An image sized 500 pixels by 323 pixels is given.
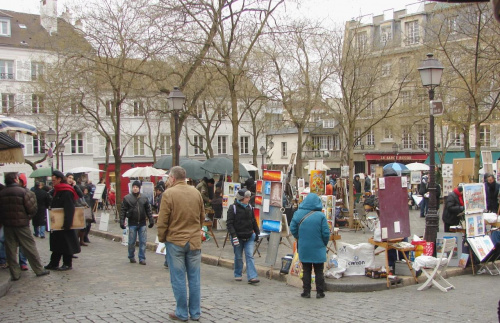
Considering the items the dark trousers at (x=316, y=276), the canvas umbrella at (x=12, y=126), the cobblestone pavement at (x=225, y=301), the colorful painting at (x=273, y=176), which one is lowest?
the cobblestone pavement at (x=225, y=301)

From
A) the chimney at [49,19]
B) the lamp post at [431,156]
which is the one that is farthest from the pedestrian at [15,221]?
the chimney at [49,19]

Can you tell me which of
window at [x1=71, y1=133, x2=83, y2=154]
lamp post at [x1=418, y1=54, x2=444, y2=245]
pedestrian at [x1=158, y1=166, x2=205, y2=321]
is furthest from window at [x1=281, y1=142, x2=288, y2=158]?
pedestrian at [x1=158, y1=166, x2=205, y2=321]

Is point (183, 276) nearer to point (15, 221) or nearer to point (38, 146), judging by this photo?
point (15, 221)

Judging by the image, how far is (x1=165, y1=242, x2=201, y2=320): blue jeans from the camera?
6.23 metres

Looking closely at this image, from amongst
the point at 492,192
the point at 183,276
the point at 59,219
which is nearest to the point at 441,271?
the point at 183,276

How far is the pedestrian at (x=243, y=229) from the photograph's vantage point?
30.5 ft

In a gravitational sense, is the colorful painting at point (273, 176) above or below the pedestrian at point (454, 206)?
above

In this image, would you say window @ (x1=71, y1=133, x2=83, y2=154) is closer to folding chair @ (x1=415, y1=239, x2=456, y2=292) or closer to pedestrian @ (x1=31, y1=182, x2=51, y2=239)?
pedestrian @ (x1=31, y1=182, x2=51, y2=239)

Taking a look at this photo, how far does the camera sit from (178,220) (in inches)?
248

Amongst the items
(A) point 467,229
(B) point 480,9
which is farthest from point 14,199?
(B) point 480,9

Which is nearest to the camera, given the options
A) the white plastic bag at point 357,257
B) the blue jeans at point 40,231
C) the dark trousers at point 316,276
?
the dark trousers at point 316,276

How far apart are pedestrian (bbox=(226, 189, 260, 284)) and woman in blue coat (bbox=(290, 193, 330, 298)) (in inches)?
52.5

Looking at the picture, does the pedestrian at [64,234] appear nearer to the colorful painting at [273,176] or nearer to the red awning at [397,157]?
the colorful painting at [273,176]

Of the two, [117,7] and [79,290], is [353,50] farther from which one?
[79,290]
